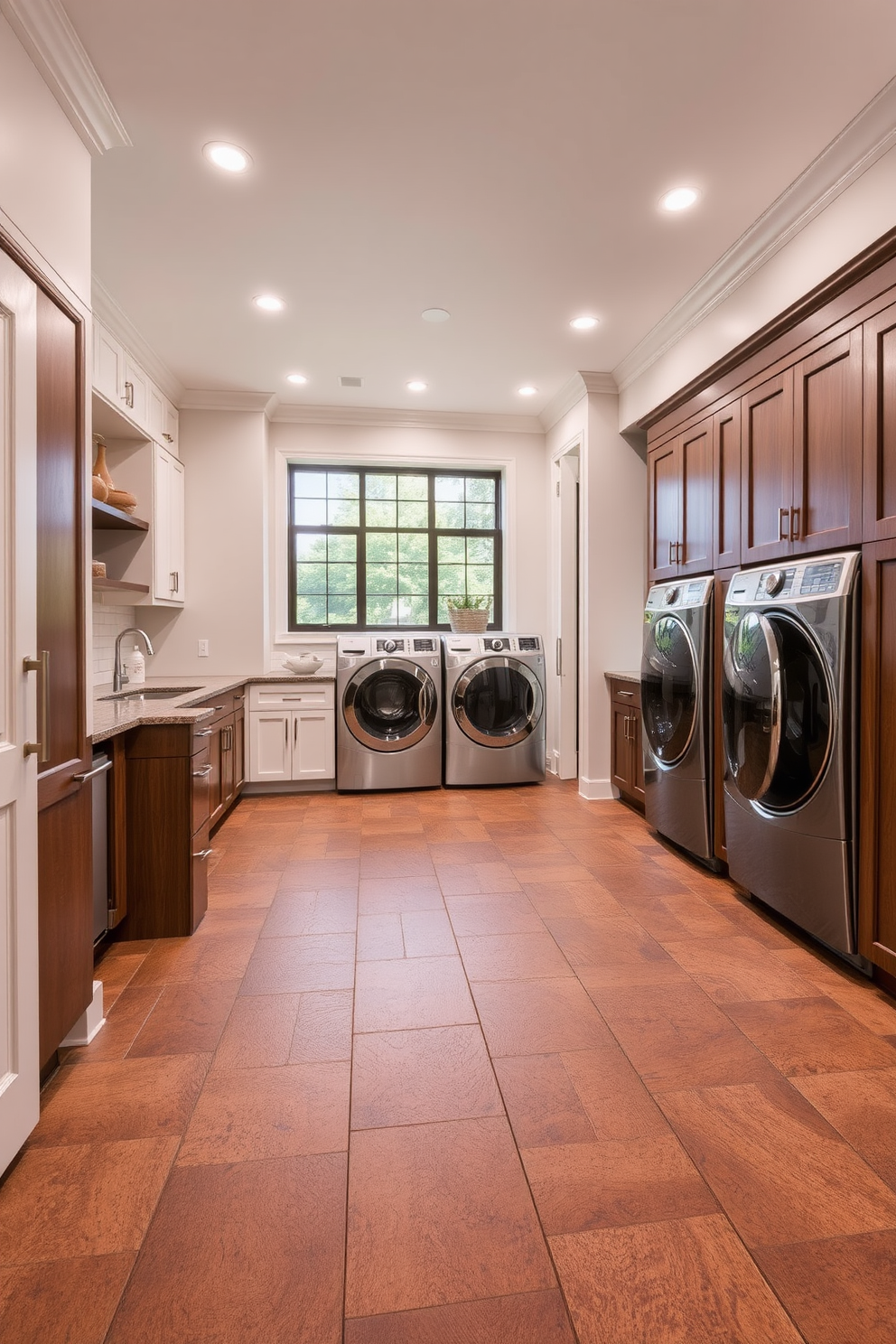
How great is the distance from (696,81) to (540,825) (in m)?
3.24

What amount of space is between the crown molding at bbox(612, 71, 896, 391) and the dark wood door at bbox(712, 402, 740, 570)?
574 mm

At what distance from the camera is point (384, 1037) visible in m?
1.89

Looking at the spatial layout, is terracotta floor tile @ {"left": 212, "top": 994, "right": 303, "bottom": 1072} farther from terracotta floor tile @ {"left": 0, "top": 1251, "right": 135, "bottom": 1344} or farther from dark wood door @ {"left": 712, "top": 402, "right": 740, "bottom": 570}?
dark wood door @ {"left": 712, "top": 402, "right": 740, "bottom": 570}

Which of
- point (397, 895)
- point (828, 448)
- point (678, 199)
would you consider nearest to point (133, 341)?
point (678, 199)

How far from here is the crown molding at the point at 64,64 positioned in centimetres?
165

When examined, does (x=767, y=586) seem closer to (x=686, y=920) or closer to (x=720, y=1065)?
(x=686, y=920)

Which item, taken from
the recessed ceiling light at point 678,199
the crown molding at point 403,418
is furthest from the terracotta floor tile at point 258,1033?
the crown molding at point 403,418

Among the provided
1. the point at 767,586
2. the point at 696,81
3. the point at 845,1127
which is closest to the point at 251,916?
the point at 845,1127

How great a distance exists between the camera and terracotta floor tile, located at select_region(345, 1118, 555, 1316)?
114cm

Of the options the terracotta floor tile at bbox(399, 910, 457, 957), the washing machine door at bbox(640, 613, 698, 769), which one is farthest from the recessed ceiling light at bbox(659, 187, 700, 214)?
the terracotta floor tile at bbox(399, 910, 457, 957)

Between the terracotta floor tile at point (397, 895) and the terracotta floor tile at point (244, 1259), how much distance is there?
4.45 feet

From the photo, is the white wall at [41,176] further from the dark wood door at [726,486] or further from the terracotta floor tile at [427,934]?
the dark wood door at [726,486]

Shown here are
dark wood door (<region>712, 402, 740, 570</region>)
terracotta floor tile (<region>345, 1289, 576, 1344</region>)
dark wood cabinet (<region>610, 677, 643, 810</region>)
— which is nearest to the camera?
terracotta floor tile (<region>345, 1289, 576, 1344</region>)

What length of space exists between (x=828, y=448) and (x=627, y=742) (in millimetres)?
2275
